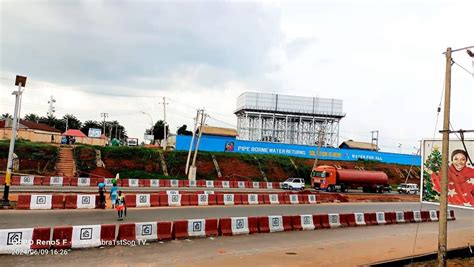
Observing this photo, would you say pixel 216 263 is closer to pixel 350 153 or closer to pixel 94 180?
pixel 94 180

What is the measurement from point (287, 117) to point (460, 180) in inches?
3740

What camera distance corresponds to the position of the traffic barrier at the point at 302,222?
1894 centimetres

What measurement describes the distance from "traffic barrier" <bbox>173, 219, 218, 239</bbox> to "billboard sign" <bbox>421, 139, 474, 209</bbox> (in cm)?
781

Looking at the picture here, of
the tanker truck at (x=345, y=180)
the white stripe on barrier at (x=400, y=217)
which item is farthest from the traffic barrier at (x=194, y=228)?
the tanker truck at (x=345, y=180)

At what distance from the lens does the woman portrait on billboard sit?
1309 centimetres

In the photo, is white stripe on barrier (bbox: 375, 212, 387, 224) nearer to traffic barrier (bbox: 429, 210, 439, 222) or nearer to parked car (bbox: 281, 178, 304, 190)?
traffic barrier (bbox: 429, 210, 439, 222)

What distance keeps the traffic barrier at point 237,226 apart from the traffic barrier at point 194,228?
32 centimetres

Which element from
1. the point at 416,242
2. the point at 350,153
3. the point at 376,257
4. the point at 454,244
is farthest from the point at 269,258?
the point at 350,153

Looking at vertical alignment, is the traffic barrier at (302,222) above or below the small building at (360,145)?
below

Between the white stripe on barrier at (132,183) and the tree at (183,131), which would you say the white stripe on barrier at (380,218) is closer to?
the white stripe on barrier at (132,183)

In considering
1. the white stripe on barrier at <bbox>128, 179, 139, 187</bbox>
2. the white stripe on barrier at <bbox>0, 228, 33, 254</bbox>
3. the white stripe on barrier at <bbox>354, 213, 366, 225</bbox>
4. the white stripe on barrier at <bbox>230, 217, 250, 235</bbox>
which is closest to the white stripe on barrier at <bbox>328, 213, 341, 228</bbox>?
the white stripe on barrier at <bbox>354, 213, 366, 225</bbox>

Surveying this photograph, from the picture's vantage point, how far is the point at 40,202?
21.0 metres

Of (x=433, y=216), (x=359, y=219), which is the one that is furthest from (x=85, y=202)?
(x=433, y=216)

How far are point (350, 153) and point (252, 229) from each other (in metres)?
60.2
